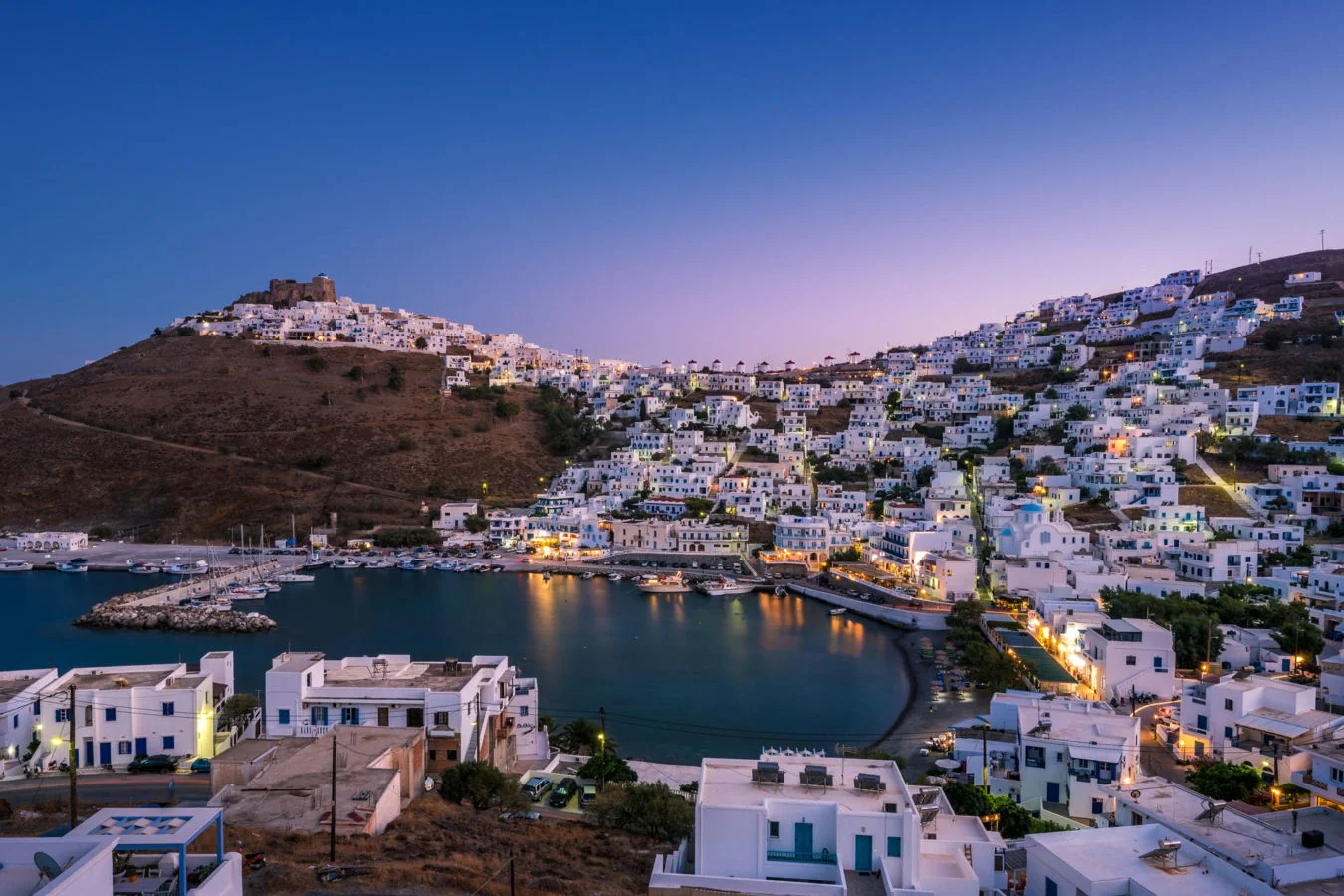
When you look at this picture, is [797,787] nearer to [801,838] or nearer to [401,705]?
[801,838]

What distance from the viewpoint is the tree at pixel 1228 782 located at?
9.88 meters

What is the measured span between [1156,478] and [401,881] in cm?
2996

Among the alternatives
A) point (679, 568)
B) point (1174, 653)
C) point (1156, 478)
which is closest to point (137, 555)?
point (679, 568)

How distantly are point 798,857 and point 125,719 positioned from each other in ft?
33.1

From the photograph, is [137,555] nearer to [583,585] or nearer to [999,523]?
[583,585]

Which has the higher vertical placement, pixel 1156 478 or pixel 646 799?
pixel 1156 478

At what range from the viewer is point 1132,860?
6.26 meters

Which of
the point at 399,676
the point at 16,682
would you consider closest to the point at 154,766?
the point at 16,682

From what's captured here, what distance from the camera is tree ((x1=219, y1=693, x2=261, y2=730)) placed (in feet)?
41.9

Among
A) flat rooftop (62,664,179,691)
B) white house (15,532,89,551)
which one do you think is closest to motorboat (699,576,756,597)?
flat rooftop (62,664,179,691)


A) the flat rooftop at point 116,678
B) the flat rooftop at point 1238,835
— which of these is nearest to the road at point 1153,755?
the flat rooftop at point 1238,835

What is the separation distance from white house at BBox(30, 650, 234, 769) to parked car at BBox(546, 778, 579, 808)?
533 cm

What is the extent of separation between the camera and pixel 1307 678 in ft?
46.6

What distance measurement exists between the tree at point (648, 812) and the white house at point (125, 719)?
21.6ft
